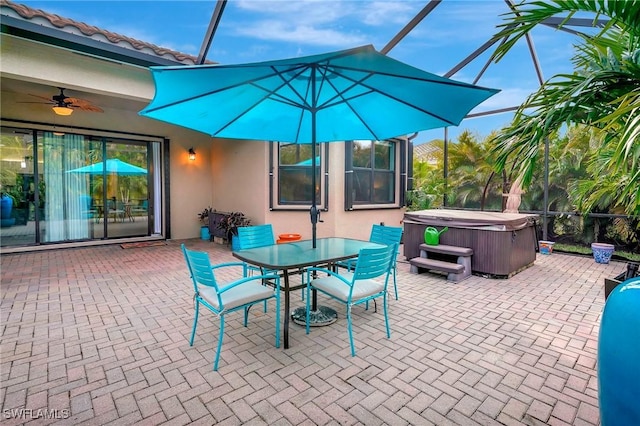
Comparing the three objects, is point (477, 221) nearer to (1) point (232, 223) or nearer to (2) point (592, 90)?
(2) point (592, 90)

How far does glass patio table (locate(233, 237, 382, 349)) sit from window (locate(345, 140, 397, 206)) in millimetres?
3420

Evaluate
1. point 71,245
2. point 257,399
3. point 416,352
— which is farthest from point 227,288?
point 71,245

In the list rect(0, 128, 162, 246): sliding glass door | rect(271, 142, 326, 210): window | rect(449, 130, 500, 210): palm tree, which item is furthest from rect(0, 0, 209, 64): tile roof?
rect(449, 130, 500, 210): palm tree

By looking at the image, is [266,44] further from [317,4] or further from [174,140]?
[174,140]

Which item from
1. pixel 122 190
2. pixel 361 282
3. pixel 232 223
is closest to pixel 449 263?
pixel 361 282

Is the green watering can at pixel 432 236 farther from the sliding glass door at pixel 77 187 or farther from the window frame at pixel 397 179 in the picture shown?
the sliding glass door at pixel 77 187

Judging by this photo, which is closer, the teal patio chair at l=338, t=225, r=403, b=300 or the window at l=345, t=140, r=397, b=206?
the teal patio chair at l=338, t=225, r=403, b=300

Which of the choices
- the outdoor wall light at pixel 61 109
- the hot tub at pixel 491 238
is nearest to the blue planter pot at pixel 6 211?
the outdoor wall light at pixel 61 109

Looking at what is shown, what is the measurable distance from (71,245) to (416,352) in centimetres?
765

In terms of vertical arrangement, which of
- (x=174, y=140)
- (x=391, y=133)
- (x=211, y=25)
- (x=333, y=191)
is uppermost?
(x=211, y=25)

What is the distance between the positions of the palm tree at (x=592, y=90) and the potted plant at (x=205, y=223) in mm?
7417

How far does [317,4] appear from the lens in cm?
558

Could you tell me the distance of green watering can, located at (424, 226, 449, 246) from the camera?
527cm

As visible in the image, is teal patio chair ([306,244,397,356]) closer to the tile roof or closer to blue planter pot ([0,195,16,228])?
the tile roof
